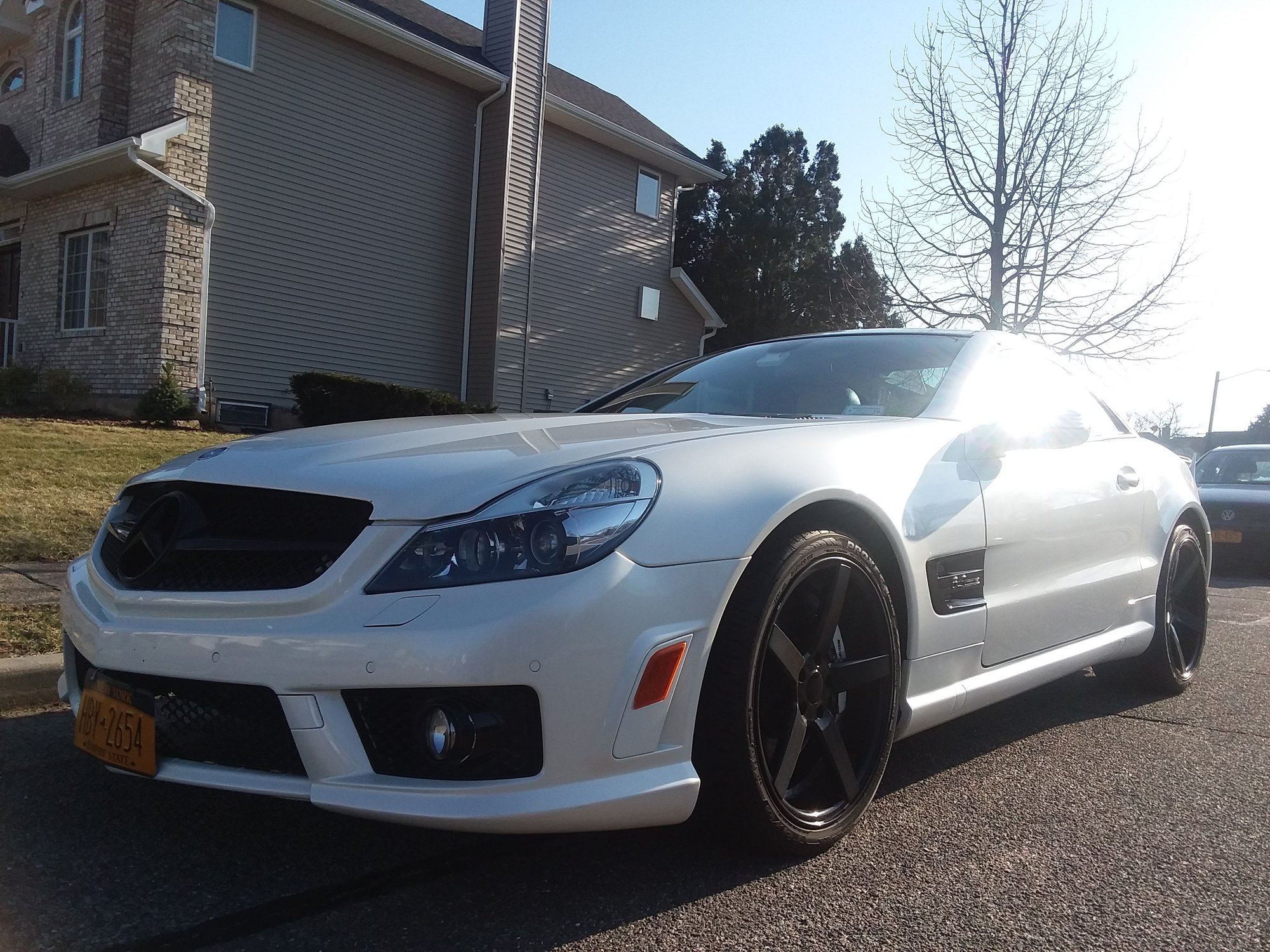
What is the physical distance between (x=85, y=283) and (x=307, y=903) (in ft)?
44.8

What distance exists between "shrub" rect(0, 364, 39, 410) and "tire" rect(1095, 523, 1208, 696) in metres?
12.1

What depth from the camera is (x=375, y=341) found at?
15.4m

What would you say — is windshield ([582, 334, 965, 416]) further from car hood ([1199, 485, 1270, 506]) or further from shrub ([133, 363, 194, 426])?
shrub ([133, 363, 194, 426])

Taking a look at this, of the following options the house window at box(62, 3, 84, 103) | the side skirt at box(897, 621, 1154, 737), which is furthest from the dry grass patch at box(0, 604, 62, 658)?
Result: the house window at box(62, 3, 84, 103)

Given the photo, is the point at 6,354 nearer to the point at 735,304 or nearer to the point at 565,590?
the point at 565,590

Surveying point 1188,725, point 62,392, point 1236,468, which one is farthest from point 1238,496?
point 62,392

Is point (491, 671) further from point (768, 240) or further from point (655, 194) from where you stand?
point (768, 240)

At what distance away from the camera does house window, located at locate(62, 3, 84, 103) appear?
14.0 m

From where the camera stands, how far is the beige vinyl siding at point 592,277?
17.6 meters

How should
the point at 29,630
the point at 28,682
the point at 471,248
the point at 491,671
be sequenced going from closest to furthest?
the point at 491,671, the point at 28,682, the point at 29,630, the point at 471,248

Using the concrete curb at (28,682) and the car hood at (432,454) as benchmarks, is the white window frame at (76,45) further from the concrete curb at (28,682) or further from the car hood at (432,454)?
the car hood at (432,454)

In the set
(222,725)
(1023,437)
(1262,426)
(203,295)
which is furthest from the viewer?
(1262,426)

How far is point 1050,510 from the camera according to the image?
339 centimetres

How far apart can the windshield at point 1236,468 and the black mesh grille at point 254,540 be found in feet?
37.5
